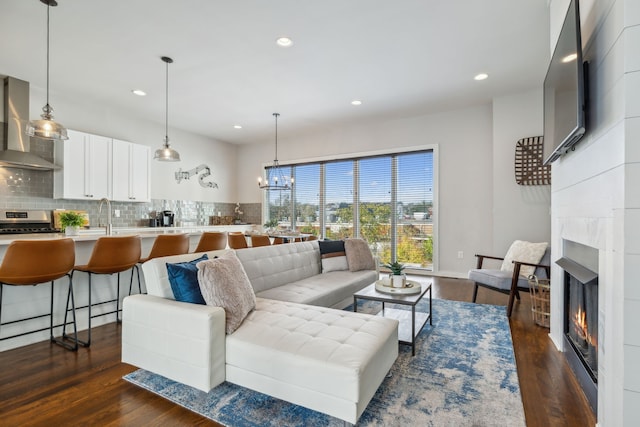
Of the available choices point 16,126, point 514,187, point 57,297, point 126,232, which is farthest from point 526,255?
point 16,126

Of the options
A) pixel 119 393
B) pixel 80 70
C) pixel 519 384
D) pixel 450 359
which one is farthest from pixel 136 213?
pixel 519 384

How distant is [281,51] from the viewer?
3.62 m

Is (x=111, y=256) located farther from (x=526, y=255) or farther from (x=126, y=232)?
(x=526, y=255)

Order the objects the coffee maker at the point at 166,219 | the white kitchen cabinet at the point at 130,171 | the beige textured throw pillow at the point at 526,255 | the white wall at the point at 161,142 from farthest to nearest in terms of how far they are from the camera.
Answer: the coffee maker at the point at 166,219
the white kitchen cabinet at the point at 130,171
the white wall at the point at 161,142
the beige textured throw pillow at the point at 526,255

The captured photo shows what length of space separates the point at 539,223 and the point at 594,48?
3.46 metres

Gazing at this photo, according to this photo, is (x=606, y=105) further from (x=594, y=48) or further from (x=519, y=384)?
(x=519, y=384)

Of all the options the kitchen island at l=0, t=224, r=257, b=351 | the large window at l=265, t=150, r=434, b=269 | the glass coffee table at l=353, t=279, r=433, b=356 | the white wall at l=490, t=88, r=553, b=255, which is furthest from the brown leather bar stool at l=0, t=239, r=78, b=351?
the white wall at l=490, t=88, r=553, b=255

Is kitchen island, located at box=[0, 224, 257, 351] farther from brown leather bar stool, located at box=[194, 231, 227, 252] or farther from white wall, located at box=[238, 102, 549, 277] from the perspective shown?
white wall, located at box=[238, 102, 549, 277]

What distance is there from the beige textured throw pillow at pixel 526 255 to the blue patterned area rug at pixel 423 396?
142 centimetres

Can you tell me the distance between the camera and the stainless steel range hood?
4285 millimetres

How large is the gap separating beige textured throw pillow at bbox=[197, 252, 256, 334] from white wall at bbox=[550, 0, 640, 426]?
1953 millimetres

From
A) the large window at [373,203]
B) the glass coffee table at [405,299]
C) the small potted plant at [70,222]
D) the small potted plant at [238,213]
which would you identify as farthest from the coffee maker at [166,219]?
the glass coffee table at [405,299]

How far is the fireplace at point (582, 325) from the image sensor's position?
185cm

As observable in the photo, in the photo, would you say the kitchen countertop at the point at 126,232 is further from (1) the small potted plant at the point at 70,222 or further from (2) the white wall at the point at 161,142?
(2) the white wall at the point at 161,142
